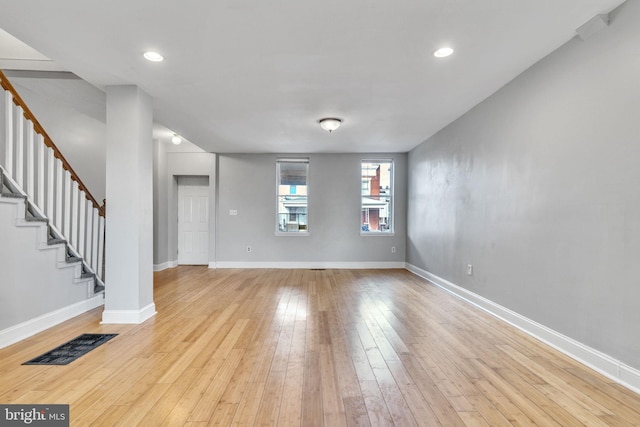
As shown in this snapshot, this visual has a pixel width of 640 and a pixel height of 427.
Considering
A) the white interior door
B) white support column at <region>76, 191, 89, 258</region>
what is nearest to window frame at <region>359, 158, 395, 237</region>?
the white interior door

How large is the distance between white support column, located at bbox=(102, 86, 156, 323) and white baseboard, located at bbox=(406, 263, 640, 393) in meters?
3.90

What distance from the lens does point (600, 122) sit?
2.21 metres

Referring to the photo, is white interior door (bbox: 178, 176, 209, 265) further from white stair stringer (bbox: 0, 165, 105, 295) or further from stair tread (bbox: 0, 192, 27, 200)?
stair tread (bbox: 0, 192, 27, 200)

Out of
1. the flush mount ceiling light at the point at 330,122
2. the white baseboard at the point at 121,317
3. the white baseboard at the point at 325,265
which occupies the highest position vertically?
the flush mount ceiling light at the point at 330,122

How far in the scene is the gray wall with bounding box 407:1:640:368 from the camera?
2018 millimetres

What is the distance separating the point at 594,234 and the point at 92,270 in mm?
5154

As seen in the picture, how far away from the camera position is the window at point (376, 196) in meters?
6.88

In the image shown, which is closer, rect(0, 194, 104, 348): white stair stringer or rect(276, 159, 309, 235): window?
rect(0, 194, 104, 348): white stair stringer

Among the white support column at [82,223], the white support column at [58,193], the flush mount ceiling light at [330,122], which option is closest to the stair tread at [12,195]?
the white support column at [58,193]

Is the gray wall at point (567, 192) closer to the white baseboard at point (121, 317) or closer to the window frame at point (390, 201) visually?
the window frame at point (390, 201)

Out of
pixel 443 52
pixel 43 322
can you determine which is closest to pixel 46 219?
pixel 43 322

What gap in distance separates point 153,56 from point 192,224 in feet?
16.0

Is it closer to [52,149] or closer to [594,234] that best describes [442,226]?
[594,234]

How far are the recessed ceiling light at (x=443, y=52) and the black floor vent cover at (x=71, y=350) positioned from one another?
12.7ft
